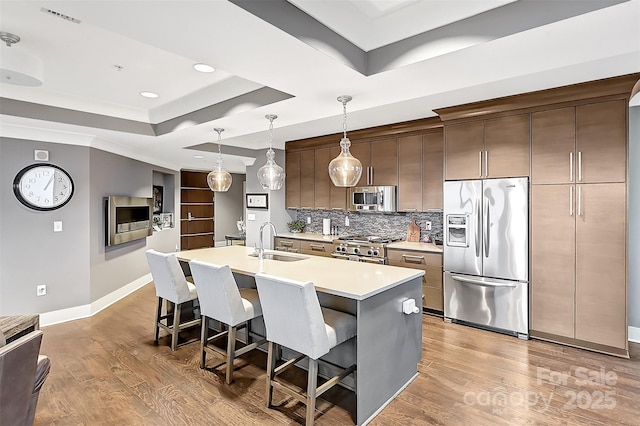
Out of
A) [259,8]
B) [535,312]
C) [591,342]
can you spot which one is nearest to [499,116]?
[535,312]

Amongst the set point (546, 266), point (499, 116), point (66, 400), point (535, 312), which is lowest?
point (66, 400)

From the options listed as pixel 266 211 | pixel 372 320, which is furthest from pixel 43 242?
pixel 372 320

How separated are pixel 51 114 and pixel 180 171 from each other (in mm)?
5165

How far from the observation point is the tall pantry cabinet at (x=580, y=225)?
3.05 meters

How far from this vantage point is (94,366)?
3.08 m

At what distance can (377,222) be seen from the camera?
5379 millimetres

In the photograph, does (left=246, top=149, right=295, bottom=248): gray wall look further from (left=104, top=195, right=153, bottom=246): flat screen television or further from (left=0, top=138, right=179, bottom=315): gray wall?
(left=0, top=138, right=179, bottom=315): gray wall

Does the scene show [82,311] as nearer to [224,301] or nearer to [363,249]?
[224,301]

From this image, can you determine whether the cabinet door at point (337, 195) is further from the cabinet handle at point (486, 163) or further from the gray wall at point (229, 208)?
the gray wall at point (229, 208)

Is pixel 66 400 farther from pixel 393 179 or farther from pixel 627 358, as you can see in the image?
pixel 627 358

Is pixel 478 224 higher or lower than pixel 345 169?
lower

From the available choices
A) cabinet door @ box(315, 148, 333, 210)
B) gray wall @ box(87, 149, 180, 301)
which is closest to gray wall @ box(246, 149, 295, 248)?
cabinet door @ box(315, 148, 333, 210)

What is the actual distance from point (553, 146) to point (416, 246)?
6.11ft

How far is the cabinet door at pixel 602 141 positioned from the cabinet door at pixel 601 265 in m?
0.11
